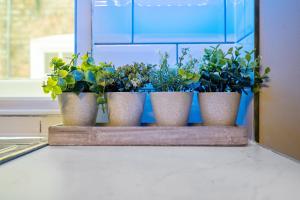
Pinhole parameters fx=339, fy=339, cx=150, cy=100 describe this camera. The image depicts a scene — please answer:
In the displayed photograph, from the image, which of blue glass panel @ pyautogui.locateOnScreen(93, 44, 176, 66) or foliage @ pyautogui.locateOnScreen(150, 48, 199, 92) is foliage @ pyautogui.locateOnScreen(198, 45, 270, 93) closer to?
foliage @ pyautogui.locateOnScreen(150, 48, 199, 92)

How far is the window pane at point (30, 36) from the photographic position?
1.45 metres

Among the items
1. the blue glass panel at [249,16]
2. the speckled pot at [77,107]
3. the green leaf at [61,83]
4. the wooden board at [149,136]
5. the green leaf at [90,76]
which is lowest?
the wooden board at [149,136]

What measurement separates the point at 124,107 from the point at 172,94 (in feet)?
0.45

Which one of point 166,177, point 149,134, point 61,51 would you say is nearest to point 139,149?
point 149,134

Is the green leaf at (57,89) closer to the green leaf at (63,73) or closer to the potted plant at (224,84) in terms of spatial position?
the green leaf at (63,73)

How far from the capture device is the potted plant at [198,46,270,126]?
3.05 feet

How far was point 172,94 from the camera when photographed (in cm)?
92

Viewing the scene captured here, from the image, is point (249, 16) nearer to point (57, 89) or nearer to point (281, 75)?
point (281, 75)

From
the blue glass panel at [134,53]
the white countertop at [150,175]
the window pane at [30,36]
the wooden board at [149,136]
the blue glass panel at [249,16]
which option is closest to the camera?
the white countertop at [150,175]

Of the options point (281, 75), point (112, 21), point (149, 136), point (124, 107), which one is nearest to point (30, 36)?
point (112, 21)

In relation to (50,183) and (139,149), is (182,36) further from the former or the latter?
(50,183)

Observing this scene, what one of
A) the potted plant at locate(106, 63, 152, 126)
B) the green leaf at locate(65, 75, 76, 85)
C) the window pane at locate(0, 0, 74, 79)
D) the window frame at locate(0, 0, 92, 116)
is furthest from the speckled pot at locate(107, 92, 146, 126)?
the window pane at locate(0, 0, 74, 79)

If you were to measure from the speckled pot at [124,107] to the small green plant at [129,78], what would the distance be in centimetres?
2

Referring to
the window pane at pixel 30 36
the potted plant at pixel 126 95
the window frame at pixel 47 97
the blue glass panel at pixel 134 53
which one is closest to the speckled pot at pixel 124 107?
the potted plant at pixel 126 95
